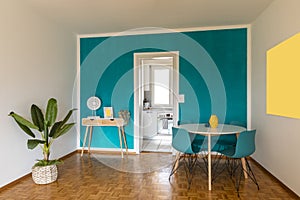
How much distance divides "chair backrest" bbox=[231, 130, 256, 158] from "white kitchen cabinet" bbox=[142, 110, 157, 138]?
3371 mm

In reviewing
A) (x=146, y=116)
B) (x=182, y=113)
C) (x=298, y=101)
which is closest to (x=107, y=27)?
(x=182, y=113)

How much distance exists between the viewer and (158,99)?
7148 mm

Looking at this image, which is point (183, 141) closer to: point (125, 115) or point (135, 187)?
point (135, 187)

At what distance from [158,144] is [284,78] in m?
3.36

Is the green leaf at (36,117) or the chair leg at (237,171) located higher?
the green leaf at (36,117)

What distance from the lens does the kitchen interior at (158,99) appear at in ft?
20.9

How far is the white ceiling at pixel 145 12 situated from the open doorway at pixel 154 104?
87 cm

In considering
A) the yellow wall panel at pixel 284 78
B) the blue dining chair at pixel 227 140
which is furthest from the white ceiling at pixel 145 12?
the blue dining chair at pixel 227 140

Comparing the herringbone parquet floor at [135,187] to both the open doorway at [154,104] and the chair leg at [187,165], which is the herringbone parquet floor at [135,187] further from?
the open doorway at [154,104]

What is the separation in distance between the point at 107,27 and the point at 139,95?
1548 mm

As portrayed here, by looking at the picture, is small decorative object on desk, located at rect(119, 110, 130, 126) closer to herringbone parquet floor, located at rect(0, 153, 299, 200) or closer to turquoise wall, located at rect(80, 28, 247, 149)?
turquoise wall, located at rect(80, 28, 247, 149)

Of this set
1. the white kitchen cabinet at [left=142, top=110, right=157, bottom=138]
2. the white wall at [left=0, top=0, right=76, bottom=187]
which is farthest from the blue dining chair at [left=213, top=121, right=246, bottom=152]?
the white wall at [left=0, top=0, right=76, bottom=187]

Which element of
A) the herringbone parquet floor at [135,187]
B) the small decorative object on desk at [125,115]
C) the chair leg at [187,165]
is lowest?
the herringbone parquet floor at [135,187]

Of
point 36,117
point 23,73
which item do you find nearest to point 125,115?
point 36,117
